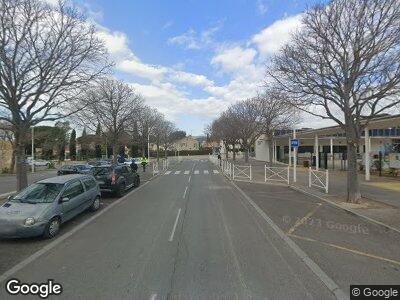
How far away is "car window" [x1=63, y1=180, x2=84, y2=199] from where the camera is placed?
41.5 ft

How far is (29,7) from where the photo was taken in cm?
1841

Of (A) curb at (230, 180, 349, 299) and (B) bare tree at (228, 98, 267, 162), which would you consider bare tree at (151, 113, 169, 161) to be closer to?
(B) bare tree at (228, 98, 267, 162)

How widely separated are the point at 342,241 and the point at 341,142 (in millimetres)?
54101

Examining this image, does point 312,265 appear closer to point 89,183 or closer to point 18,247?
point 18,247

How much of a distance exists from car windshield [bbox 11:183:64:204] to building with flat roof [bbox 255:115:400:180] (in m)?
19.4

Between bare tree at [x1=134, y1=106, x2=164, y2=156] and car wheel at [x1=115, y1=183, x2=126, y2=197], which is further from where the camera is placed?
bare tree at [x1=134, y1=106, x2=164, y2=156]

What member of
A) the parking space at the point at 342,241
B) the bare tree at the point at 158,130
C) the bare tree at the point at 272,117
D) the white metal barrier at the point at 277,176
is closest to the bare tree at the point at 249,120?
the bare tree at the point at 272,117

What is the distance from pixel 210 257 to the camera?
8438 mm

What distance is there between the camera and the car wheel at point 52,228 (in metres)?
10.7

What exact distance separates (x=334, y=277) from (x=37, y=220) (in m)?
7.14

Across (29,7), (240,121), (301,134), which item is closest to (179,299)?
(29,7)

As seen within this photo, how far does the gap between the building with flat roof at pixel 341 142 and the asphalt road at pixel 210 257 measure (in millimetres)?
16304

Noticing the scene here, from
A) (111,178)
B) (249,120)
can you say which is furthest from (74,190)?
(249,120)

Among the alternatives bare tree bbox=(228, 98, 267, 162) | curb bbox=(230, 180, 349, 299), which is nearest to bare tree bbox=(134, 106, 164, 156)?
bare tree bbox=(228, 98, 267, 162)
